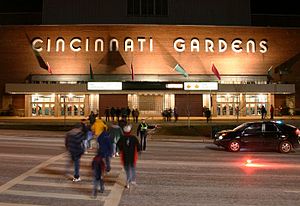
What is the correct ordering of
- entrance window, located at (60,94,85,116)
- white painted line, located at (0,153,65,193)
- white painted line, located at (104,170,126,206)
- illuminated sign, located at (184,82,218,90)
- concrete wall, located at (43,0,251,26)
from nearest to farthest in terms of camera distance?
1. white painted line, located at (104,170,126,206)
2. white painted line, located at (0,153,65,193)
3. illuminated sign, located at (184,82,218,90)
4. entrance window, located at (60,94,85,116)
5. concrete wall, located at (43,0,251,26)

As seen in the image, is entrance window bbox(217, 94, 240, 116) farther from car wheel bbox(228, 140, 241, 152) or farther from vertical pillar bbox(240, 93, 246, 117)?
car wheel bbox(228, 140, 241, 152)

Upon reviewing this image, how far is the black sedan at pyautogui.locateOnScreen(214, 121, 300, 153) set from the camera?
17109mm

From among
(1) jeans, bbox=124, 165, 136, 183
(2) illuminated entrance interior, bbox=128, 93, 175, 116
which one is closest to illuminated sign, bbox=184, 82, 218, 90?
(2) illuminated entrance interior, bbox=128, 93, 175, 116

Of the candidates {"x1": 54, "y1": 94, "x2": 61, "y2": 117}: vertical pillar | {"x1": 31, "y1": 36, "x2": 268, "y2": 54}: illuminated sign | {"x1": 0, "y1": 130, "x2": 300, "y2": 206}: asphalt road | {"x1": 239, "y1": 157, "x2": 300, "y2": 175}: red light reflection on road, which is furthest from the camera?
{"x1": 31, "y1": 36, "x2": 268, "y2": 54}: illuminated sign

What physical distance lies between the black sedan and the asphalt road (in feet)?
4.32

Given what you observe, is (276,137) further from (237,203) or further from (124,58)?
(124,58)

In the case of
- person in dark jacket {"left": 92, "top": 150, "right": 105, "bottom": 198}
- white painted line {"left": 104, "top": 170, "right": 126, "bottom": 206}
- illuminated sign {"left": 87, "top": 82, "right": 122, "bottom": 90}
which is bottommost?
white painted line {"left": 104, "top": 170, "right": 126, "bottom": 206}

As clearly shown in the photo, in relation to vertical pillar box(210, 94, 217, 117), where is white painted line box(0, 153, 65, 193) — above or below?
below

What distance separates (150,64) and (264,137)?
3140 cm

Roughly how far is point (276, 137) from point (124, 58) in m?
32.5

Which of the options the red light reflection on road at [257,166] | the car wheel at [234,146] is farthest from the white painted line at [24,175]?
the car wheel at [234,146]

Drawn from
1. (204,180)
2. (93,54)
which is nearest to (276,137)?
(204,180)

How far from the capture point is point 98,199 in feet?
27.3

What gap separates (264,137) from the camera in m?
17.2
